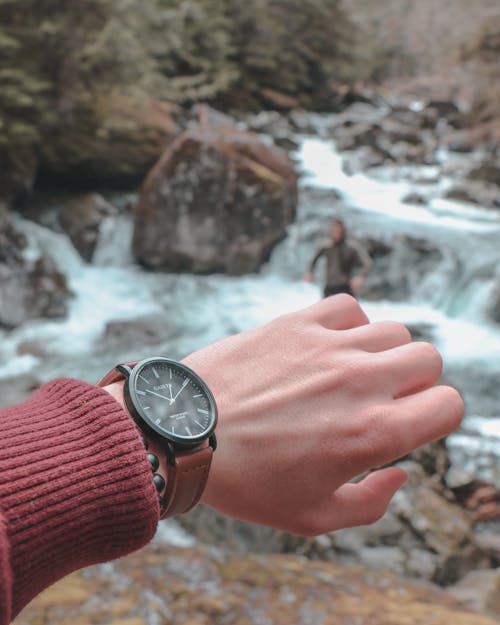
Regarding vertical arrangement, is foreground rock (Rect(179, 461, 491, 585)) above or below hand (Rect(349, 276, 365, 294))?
below

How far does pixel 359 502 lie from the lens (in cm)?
117

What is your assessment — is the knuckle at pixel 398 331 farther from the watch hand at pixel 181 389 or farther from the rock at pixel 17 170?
the rock at pixel 17 170

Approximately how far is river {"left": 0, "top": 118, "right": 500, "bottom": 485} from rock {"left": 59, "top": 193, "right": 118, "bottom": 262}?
200 millimetres

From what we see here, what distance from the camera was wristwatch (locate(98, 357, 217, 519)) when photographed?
109cm

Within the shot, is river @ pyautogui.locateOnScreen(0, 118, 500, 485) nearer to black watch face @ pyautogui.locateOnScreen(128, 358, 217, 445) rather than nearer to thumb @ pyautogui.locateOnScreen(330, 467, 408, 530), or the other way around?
thumb @ pyautogui.locateOnScreen(330, 467, 408, 530)

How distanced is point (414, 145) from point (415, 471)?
1720 centimetres

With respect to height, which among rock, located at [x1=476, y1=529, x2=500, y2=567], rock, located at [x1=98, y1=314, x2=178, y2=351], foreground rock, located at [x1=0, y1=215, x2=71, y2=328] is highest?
rock, located at [x1=476, y1=529, x2=500, y2=567]

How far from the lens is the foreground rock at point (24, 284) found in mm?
8461

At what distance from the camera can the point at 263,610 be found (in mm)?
2592

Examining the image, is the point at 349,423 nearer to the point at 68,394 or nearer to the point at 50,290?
the point at 68,394

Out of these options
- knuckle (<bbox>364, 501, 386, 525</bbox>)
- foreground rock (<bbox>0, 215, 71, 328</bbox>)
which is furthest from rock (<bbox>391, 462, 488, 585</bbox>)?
foreground rock (<bbox>0, 215, 71, 328</bbox>)

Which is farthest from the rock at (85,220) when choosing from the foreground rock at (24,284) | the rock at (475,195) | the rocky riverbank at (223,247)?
the rock at (475,195)

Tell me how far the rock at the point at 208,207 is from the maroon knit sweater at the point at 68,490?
953cm

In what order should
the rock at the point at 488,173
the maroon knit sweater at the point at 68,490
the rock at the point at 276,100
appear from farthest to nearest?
the rock at the point at 276,100 < the rock at the point at 488,173 < the maroon knit sweater at the point at 68,490
